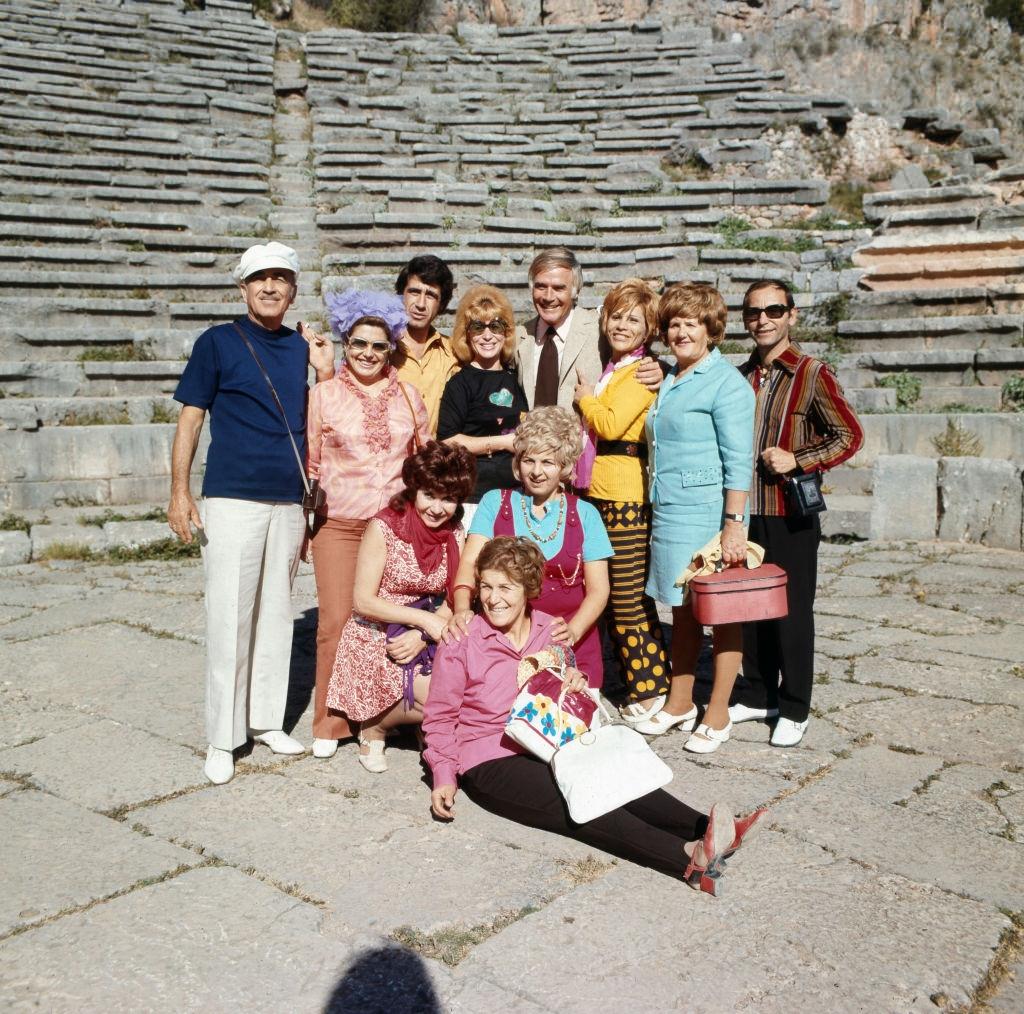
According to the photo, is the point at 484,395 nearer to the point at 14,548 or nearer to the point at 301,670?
the point at 301,670

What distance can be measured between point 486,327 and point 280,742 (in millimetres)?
1773

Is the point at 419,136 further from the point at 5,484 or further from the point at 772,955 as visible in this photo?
the point at 772,955

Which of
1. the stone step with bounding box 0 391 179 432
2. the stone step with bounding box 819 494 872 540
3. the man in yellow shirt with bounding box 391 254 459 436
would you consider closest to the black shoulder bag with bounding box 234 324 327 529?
the man in yellow shirt with bounding box 391 254 459 436

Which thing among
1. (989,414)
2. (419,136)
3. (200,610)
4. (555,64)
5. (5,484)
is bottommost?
(200,610)

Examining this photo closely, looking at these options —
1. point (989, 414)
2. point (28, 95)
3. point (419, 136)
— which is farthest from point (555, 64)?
point (989, 414)

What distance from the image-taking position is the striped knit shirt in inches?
137

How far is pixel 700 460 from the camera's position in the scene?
3445 mm

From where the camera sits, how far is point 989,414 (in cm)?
782

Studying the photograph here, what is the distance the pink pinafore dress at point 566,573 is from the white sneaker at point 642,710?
36cm

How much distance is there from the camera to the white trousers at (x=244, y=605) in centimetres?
334

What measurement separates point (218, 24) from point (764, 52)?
981 centimetres

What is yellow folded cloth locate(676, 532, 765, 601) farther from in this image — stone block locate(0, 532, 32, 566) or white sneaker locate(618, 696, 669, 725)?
stone block locate(0, 532, 32, 566)

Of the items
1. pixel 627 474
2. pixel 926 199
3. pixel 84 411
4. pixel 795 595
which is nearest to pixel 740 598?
pixel 795 595

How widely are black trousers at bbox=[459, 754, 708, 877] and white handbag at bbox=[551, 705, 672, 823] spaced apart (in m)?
0.06
